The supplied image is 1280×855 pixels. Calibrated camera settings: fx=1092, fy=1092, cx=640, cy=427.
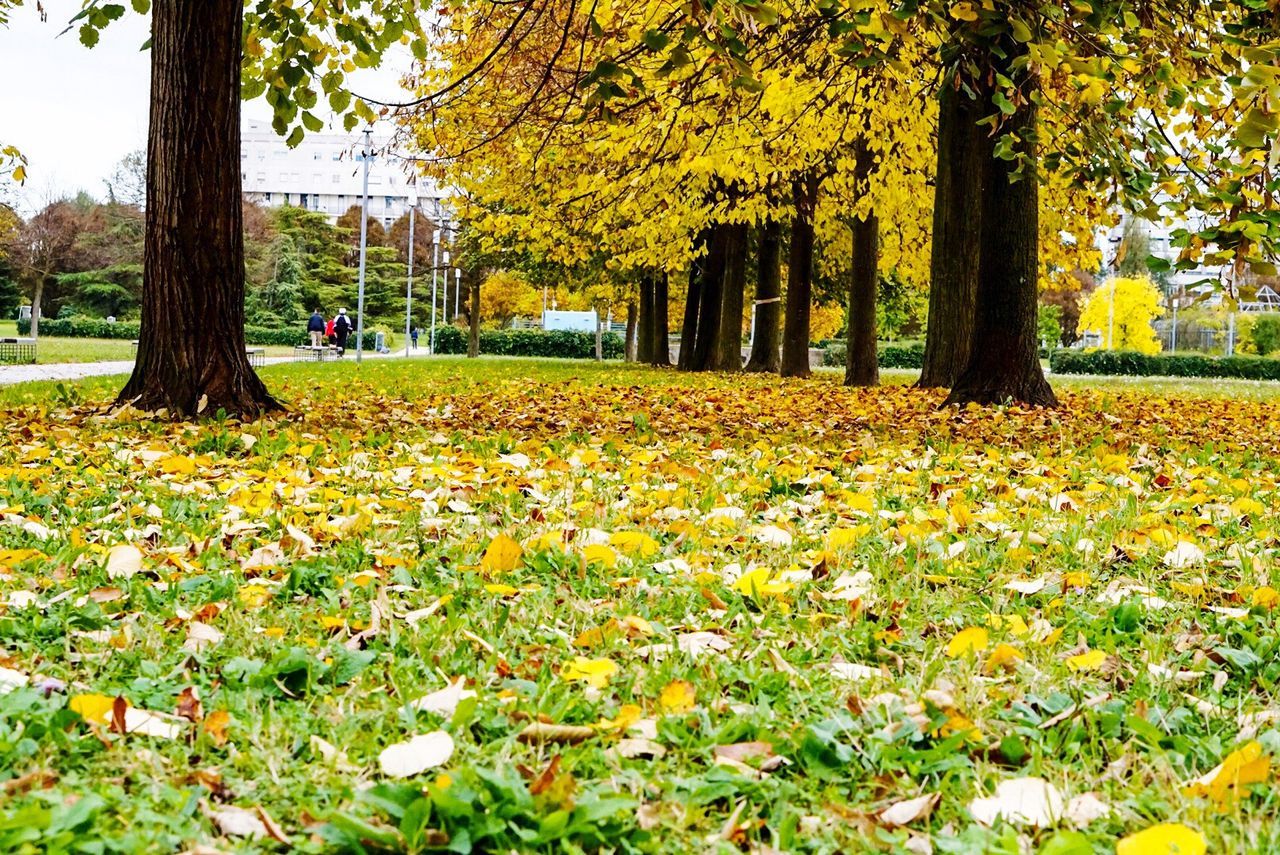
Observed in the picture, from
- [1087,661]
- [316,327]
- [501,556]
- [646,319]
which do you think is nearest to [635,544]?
[501,556]

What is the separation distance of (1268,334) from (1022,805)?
63.5 meters

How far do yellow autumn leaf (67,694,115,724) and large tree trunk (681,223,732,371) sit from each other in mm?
20304

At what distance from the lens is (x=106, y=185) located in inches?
2734

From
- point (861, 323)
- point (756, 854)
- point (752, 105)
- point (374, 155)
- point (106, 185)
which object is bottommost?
point (756, 854)

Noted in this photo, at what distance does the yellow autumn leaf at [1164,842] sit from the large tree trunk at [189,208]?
694 cm

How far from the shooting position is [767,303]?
2148 cm

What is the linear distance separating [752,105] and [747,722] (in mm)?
10533

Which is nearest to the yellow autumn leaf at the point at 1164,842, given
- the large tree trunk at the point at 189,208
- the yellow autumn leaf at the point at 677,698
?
the yellow autumn leaf at the point at 677,698

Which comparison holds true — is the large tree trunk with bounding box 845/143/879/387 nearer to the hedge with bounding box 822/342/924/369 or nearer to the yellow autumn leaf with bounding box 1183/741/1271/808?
the yellow autumn leaf with bounding box 1183/741/1271/808

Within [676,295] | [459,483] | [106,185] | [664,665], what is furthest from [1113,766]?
[106,185]

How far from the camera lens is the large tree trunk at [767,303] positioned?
21.6 m

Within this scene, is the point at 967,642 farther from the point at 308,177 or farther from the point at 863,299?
the point at 308,177

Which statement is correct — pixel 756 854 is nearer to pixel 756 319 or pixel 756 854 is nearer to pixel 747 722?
pixel 747 722

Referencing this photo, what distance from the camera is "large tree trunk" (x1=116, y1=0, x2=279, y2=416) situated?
7539mm
